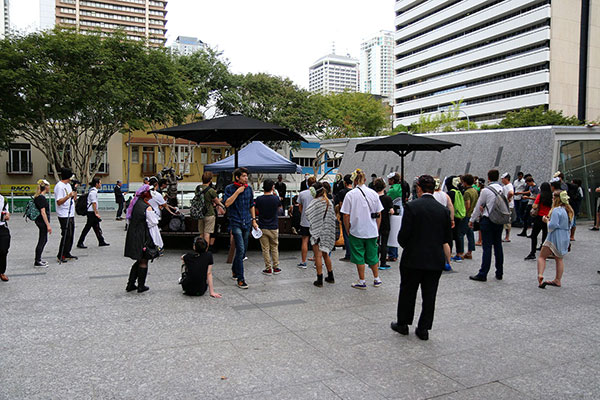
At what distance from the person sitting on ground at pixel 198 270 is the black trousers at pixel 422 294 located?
2.73 meters

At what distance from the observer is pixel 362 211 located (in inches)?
279

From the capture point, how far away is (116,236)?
45.7 feet

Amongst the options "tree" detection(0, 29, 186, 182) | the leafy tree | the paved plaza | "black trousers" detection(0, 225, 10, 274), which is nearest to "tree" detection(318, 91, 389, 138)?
the leafy tree

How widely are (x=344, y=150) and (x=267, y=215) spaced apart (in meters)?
19.2

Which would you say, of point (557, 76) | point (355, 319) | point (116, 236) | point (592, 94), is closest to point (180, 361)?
point (355, 319)

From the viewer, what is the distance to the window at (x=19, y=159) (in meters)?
37.0

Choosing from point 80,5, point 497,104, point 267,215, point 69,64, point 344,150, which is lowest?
point 267,215

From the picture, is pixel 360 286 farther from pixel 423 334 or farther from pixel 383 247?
pixel 423 334

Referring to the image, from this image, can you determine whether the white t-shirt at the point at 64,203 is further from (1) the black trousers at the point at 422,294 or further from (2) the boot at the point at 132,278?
(1) the black trousers at the point at 422,294

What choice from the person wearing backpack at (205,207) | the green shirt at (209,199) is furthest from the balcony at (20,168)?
the green shirt at (209,199)

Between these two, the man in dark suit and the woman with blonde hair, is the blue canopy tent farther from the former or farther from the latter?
the man in dark suit

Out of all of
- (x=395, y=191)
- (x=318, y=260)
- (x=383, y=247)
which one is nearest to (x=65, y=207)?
(x=318, y=260)

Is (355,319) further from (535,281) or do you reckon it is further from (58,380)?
(535,281)

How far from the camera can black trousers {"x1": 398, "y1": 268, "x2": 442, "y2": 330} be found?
503 centimetres
